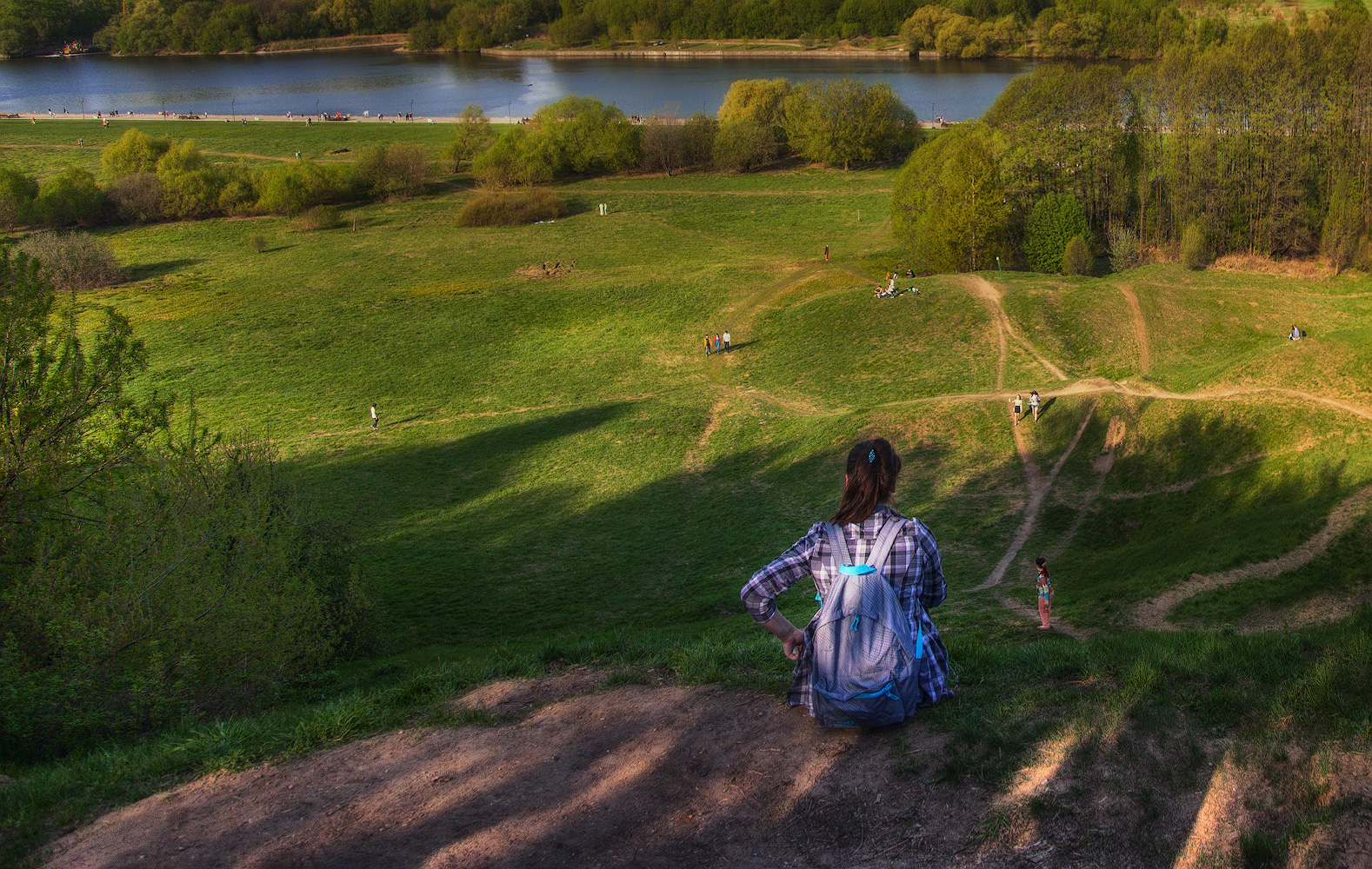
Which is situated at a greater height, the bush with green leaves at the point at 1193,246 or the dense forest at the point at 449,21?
the dense forest at the point at 449,21

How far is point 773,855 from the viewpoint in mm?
6777

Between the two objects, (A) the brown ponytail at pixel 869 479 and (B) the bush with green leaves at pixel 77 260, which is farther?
(B) the bush with green leaves at pixel 77 260

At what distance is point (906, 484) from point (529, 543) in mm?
11184

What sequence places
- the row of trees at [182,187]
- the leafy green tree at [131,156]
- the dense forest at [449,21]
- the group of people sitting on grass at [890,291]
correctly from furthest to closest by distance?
the dense forest at [449,21] → the leafy green tree at [131,156] → the row of trees at [182,187] → the group of people sitting on grass at [890,291]

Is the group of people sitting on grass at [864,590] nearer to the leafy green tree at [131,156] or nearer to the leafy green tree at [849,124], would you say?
the leafy green tree at [849,124]

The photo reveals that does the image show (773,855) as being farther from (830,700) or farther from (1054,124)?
(1054,124)

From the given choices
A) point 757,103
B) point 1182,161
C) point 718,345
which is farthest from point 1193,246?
point 757,103

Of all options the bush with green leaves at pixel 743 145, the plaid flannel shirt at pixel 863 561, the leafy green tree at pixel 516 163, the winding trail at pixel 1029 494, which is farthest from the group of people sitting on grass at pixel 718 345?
the bush with green leaves at pixel 743 145

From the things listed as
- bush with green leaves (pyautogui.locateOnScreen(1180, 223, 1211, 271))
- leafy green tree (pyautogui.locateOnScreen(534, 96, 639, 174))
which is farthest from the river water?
bush with green leaves (pyautogui.locateOnScreen(1180, 223, 1211, 271))

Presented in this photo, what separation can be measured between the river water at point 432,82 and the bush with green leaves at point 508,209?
31174 millimetres

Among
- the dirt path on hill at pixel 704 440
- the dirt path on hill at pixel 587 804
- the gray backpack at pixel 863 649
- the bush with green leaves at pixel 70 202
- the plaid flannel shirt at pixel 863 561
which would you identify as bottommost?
the dirt path on hill at pixel 704 440

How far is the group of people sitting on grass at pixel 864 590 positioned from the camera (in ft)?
22.5

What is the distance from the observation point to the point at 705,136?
322 feet

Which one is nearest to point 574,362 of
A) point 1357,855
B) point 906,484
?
point 906,484
